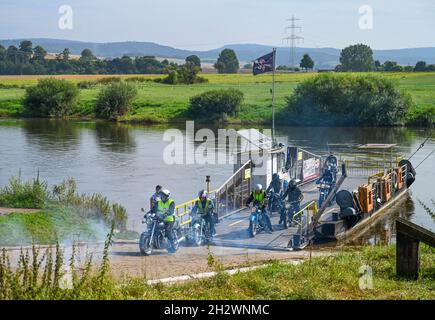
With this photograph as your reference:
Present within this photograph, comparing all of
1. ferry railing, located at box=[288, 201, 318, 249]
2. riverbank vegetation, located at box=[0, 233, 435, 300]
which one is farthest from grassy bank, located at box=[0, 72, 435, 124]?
riverbank vegetation, located at box=[0, 233, 435, 300]

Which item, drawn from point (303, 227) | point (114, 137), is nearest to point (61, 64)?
point (114, 137)

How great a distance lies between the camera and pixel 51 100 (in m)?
80.9

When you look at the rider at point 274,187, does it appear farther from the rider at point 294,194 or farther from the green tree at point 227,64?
the green tree at point 227,64

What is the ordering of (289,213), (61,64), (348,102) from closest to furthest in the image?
(289,213), (348,102), (61,64)

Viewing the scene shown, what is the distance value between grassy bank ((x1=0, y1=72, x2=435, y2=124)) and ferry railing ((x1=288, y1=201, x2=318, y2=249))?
51.5 meters

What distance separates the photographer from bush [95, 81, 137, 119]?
7850 centimetres

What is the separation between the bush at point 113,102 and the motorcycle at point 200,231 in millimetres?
60485

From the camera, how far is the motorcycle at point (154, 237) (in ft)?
55.3

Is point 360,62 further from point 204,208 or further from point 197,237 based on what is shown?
point 197,237

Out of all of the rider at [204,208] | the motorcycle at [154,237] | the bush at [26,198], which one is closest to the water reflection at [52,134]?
the bush at [26,198]

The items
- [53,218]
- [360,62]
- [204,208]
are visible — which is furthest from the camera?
[360,62]

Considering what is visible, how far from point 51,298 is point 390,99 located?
2627 inches

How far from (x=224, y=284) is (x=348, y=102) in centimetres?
6516

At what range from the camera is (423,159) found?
149ft
